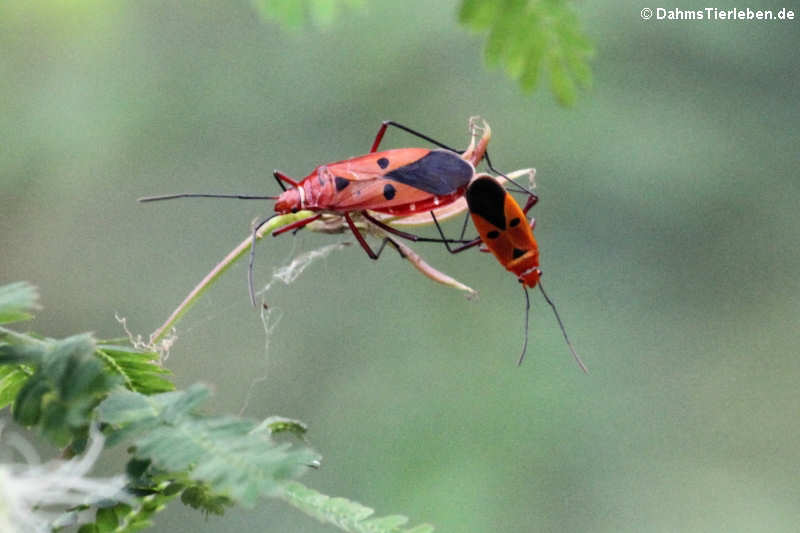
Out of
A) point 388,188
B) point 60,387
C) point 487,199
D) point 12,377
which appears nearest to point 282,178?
point 388,188

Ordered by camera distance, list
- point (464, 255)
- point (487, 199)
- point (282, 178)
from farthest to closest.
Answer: point (464, 255), point (282, 178), point (487, 199)

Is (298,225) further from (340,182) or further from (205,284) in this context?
(205,284)

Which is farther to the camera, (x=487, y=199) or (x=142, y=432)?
(x=487, y=199)

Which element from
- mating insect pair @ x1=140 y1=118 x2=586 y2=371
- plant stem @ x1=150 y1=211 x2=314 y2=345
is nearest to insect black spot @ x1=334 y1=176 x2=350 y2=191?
mating insect pair @ x1=140 y1=118 x2=586 y2=371

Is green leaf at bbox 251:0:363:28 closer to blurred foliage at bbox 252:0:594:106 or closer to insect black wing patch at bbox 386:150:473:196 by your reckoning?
blurred foliage at bbox 252:0:594:106

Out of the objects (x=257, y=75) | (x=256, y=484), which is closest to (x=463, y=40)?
(x=257, y=75)

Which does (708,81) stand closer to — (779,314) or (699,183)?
(699,183)
